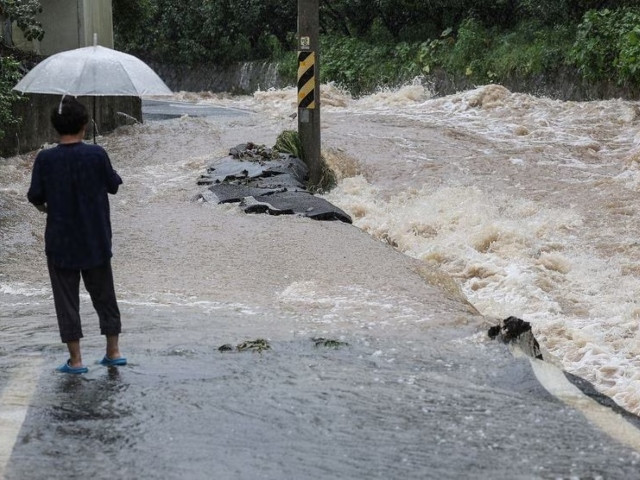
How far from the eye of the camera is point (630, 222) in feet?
43.1

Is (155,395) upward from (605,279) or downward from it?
upward

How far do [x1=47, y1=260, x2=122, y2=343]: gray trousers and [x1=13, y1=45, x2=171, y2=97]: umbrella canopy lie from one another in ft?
10.5

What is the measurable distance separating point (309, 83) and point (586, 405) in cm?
986

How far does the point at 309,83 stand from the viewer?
47.9ft

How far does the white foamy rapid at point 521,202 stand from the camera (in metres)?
9.16

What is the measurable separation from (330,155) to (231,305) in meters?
9.01

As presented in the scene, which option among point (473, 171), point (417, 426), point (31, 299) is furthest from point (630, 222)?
point (417, 426)

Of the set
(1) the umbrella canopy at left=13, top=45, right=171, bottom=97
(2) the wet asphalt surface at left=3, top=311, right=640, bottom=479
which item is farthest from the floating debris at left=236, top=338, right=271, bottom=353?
(1) the umbrella canopy at left=13, top=45, right=171, bottom=97

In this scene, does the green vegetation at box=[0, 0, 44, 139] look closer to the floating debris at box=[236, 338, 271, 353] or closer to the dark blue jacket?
the floating debris at box=[236, 338, 271, 353]

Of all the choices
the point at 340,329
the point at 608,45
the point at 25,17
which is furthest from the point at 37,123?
the point at 340,329

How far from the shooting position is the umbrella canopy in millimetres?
8656

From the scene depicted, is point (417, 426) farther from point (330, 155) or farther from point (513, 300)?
point (330, 155)

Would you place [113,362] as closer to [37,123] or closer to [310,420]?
[310,420]

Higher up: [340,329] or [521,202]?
[340,329]
